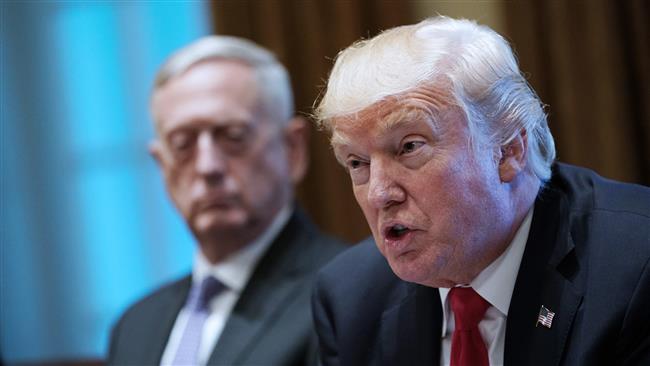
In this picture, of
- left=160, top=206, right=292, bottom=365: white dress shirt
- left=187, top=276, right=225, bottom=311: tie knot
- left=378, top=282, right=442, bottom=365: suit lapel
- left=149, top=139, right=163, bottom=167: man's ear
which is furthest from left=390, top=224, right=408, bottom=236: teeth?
left=149, top=139, right=163, bottom=167: man's ear

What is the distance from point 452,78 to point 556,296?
1.63ft

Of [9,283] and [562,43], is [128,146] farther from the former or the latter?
[562,43]

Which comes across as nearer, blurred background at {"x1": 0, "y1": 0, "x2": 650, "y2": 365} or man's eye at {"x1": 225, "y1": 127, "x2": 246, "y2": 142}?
man's eye at {"x1": 225, "y1": 127, "x2": 246, "y2": 142}

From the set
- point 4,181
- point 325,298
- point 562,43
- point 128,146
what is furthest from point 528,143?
point 4,181

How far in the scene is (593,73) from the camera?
285cm

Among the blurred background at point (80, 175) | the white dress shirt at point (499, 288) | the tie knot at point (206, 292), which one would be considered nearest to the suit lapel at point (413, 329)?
the white dress shirt at point (499, 288)

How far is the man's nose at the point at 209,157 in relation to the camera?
2.93 m

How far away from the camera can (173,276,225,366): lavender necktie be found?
2865 mm

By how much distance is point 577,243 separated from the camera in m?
1.86

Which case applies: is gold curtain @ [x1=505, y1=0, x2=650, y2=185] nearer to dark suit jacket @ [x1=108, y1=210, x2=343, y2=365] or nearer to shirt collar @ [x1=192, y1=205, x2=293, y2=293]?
dark suit jacket @ [x1=108, y1=210, x2=343, y2=365]

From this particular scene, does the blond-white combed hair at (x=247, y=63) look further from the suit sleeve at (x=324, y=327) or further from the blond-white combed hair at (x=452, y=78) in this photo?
the blond-white combed hair at (x=452, y=78)

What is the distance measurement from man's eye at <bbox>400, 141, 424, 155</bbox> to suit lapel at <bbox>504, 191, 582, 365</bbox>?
34 cm

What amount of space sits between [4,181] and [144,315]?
199 centimetres

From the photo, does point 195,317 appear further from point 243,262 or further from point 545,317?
point 545,317
